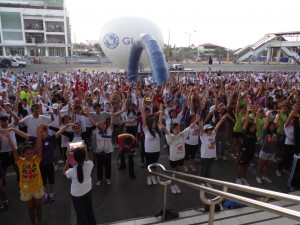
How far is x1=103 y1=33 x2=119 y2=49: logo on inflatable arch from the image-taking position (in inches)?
820

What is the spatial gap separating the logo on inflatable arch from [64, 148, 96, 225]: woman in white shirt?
1850cm

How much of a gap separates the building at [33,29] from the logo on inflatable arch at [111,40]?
46.8 meters

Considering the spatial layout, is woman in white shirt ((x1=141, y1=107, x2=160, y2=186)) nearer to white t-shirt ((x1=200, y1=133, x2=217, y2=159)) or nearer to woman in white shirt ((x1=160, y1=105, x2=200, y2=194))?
woman in white shirt ((x1=160, y1=105, x2=200, y2=194))

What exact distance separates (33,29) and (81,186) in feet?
224

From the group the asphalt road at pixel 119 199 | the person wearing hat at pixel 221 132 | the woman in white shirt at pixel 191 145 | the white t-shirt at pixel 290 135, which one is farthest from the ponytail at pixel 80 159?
the white t-shirt at pixel 290 135

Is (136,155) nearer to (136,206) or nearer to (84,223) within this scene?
(136,206)

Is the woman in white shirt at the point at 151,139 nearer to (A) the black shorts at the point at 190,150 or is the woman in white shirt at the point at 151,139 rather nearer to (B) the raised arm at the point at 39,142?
(A) the black shorts at the point at 190,150

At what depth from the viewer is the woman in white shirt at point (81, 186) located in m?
3.60

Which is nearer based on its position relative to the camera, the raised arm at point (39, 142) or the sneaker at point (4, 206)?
the raised arm at point (39, 142)

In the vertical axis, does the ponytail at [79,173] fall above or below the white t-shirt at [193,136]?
above

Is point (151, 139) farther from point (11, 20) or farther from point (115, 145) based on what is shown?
point (11, 20)

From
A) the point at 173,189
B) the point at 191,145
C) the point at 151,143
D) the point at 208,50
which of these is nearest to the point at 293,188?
the point at 191,145

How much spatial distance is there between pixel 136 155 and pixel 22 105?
13.2 ft

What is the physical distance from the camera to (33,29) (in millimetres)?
62250
